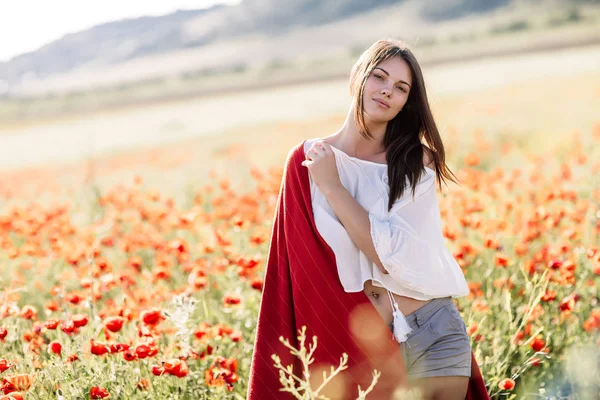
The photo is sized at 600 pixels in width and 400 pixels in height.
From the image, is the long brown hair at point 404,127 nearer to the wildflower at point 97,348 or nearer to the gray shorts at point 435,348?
the gray shorts at point 435,348

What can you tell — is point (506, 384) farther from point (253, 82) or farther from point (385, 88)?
point (253, 82)

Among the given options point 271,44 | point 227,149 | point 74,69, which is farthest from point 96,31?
point 227,149

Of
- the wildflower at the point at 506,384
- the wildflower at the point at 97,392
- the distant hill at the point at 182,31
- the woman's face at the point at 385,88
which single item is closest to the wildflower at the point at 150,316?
the wildflower at the point at 97,392

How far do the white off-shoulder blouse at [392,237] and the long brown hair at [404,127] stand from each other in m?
0.05

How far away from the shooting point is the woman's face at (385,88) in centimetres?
248

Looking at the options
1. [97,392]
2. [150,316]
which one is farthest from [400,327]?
[97,392]

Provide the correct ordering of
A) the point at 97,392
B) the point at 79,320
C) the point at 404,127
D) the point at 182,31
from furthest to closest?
the point at 182,31 < the point at 404,127 < the point at 79,320 < the point at 97,392

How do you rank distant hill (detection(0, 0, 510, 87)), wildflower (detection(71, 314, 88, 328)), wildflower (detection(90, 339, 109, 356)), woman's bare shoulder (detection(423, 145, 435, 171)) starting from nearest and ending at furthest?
1. wildflower (detection(90, 339, 109, 356))
2. wildflower (detection(71, 314, 88, 328))
3. woman's bare shoulder (detection(423, 145, 435, 171))
4. distant hill (detection(0, 0, 510, 87))

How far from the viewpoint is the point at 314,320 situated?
8.00ft

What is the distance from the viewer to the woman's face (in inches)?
97.7

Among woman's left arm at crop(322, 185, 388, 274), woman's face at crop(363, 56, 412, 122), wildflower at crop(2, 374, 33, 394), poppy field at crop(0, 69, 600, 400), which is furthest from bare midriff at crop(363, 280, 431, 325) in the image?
wildflower at crop(2, 374, 33, 394)

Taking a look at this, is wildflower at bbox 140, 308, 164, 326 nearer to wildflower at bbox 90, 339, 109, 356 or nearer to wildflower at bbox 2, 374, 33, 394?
Result: wildflower at bbox 90, 339, 109, 356

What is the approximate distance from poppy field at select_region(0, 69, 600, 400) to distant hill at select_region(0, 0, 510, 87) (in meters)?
104

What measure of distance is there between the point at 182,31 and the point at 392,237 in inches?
5214
